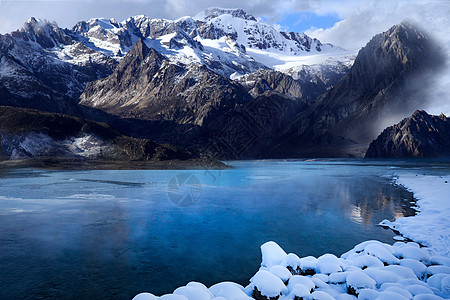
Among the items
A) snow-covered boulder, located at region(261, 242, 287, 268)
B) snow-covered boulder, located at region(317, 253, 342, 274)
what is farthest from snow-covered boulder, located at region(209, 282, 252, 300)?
snow-covered boulder, located at region(317, 253, 342, 274)

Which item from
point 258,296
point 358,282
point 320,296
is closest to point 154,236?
point 258,296

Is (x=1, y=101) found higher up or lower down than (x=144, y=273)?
higher up

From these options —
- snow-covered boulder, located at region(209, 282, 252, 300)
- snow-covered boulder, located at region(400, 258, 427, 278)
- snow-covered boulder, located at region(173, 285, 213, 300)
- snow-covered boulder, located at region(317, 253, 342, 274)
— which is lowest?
snow-covered boulder, located at region(209, 282, 252, 300)

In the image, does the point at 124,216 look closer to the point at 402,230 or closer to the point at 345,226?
the point at 345,226

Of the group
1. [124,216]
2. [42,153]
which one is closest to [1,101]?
[42,153]

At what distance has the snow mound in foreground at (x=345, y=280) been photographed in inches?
443

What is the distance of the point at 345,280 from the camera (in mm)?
12531

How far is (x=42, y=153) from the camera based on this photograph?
93312mm

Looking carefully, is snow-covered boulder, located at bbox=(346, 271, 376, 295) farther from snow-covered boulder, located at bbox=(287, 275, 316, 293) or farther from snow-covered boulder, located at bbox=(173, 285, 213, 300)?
snow-covered boulder, located at bbox=(173, 285, 213, 300)

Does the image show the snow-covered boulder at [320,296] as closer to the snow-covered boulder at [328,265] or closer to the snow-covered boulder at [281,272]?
the snow-covered boulder at [281,272]

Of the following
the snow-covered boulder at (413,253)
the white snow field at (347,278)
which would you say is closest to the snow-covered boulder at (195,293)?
the white snow field at (347,278)

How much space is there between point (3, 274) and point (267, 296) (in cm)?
1277

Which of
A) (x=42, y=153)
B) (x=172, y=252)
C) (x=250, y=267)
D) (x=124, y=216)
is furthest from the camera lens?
(x=42, y=153)

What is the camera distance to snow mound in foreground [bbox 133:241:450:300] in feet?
36.9
